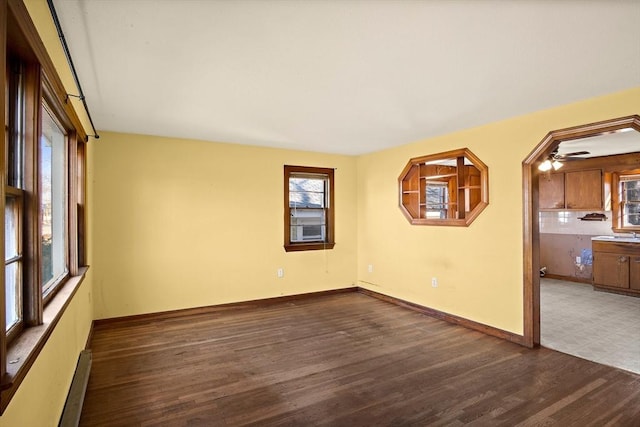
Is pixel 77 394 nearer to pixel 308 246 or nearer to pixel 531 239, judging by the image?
pixel 308 246

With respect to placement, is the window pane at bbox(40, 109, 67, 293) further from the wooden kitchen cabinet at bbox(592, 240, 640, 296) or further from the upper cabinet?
the upper cabinet

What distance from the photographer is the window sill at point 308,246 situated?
18.1 feet

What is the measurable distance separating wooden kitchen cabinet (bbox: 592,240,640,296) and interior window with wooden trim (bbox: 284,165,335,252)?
15.4 ft

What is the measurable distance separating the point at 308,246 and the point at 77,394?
3.67m

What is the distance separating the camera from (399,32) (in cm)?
203

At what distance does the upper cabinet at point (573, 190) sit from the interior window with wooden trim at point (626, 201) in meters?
0.31

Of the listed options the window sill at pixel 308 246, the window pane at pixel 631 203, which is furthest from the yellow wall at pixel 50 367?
the window pane at pixel 631 203

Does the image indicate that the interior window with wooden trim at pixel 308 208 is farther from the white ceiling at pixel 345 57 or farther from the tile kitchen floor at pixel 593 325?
the tile kitchen floor at pixel 593 325

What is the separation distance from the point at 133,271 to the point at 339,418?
10.9 ft

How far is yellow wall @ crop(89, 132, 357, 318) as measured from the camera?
4344mm

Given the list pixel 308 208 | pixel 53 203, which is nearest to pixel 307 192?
pixel 308 208

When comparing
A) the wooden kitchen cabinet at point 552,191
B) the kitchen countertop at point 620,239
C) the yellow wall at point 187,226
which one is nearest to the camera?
the yellow wall at point 187,226

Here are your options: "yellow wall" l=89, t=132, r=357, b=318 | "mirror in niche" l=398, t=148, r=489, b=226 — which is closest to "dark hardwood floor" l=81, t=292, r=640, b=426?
"yellow wall" l=89, t=132, r=357, b=318

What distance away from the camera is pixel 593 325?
4262mm
